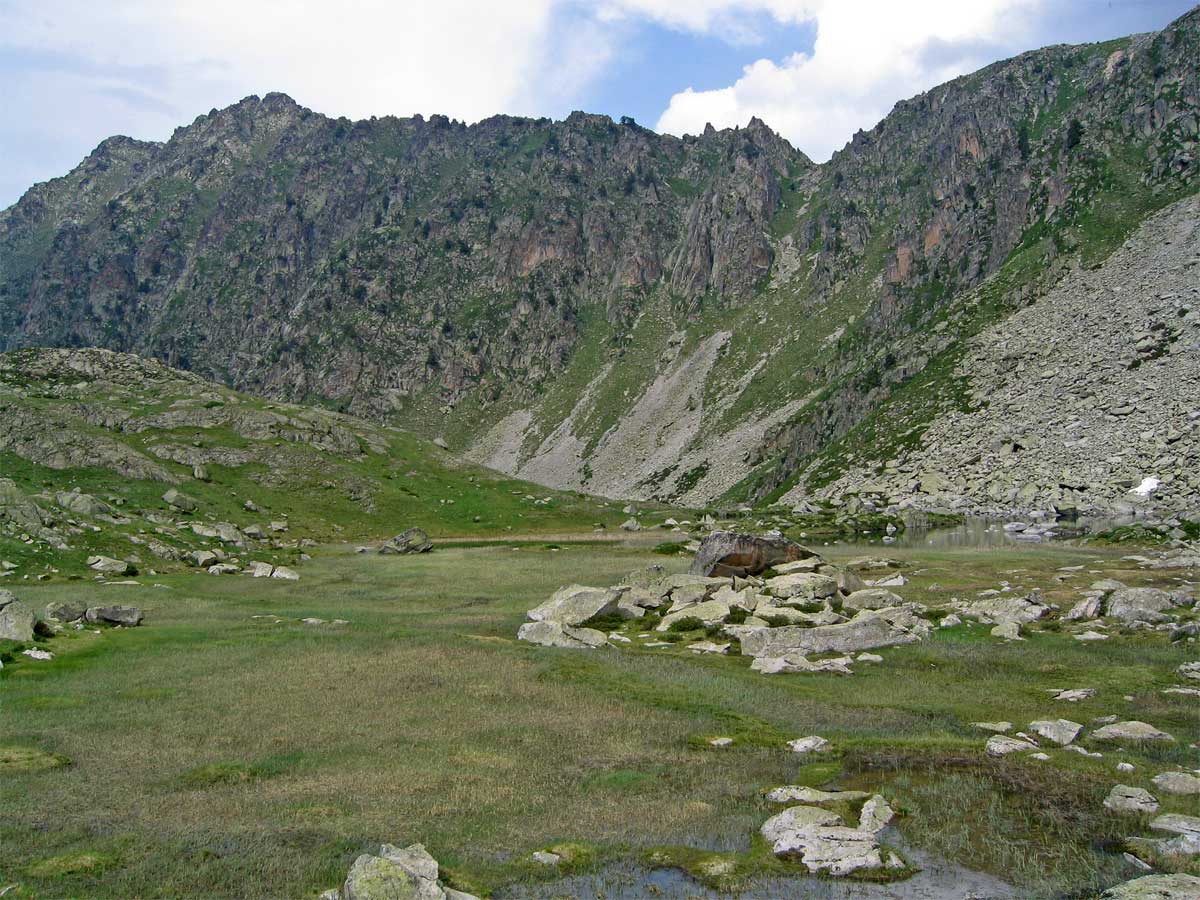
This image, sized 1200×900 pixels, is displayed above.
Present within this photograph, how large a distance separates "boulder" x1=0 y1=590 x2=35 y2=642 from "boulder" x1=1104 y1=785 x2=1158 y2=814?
38149mm

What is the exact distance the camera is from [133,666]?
3130 cm

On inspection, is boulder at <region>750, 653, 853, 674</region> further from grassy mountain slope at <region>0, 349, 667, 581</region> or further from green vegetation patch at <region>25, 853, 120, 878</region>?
grassy mountain slope at <region>0, 349, 667, 581</region>

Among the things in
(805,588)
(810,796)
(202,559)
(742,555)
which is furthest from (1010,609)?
(202,559)

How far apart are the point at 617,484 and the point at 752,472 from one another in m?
39.6

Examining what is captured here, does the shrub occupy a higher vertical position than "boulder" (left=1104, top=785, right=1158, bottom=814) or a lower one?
lower

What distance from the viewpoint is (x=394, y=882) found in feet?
39.4

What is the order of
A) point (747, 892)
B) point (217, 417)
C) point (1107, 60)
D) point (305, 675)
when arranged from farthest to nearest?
point (1107, 60) → point (217, 417) → point (305, 675) → point (747, 892)

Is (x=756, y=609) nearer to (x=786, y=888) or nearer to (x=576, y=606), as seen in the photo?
(x=576, y=606)

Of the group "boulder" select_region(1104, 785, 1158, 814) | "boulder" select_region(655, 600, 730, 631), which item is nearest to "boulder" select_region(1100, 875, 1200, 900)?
"boulder" select_region(1104, 785, 1158, 814)

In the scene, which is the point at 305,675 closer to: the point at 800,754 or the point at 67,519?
the point at 800,754

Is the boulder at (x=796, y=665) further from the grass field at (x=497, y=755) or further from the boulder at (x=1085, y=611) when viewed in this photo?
the boulder at (x=1085, y=611)

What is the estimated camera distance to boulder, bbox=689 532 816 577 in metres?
53.6

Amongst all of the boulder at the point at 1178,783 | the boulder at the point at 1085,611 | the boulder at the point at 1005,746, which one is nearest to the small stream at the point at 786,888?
the boulder at the point at 1178,783

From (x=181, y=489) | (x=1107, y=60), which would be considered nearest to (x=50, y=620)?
(x=181, y=489)
